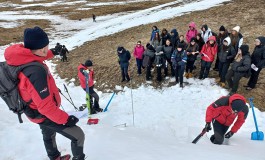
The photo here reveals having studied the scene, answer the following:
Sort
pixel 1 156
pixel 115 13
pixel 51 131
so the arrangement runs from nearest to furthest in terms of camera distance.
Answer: pixel 51 131
pixel 1 156
pixel 115 13

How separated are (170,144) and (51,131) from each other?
3.16 m

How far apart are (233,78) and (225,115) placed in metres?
3.58

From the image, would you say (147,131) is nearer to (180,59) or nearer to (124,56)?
(180,59)

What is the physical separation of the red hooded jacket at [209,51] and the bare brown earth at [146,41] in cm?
110

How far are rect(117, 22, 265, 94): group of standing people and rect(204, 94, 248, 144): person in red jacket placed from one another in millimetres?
3256

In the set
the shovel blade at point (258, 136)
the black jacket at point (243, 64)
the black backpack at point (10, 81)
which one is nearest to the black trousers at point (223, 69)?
the black jacket at point (243, 64)

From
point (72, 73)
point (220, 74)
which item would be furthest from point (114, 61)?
point (220, 74)

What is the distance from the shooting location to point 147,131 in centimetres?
873

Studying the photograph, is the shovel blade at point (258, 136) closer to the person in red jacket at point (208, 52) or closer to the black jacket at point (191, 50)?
the person in red jacket at point (208, 52)

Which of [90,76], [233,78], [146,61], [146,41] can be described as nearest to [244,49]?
[233,78]

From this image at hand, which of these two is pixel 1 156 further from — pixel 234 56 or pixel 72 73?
pixel 72 73

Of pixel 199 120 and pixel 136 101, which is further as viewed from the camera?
pixel 136 101

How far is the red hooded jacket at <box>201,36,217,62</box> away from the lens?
11172 mm

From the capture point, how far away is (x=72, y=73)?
51.9ft
